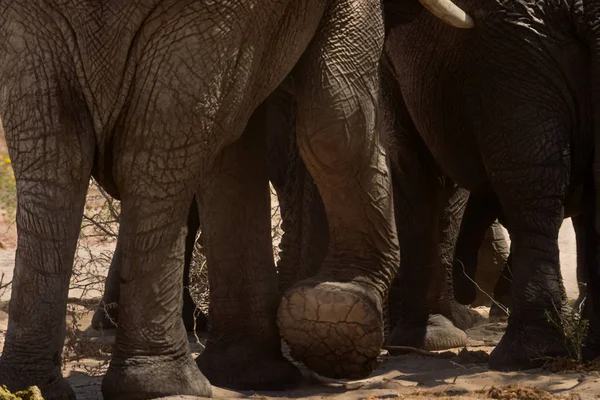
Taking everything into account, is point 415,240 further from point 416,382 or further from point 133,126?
point 133,126

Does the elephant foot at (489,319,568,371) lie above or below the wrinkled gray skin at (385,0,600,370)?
below

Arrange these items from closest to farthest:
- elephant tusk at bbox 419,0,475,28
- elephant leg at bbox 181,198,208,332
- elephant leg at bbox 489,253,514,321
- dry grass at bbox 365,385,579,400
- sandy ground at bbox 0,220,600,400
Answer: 1. dry grass at bbox 365,385,579,400
2. sandy ground at bbox 0,220,600,400
3. elephant tusk at bbox 419,0,475,28
4. elephant leg at bbox 181,198,208,332
5. elephant leg at bbox 489,253,514,321

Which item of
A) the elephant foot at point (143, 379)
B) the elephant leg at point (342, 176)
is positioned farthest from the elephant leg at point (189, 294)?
the elephant foot at point (143, 379)

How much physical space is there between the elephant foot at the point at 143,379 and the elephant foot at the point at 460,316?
245 centimetres

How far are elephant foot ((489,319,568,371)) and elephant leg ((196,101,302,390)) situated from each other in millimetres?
761

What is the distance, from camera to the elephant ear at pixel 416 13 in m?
4.72

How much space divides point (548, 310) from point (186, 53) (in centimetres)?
185

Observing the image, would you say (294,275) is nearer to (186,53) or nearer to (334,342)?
(334,342)

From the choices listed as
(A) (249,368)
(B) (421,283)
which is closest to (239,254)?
(A) (249,368)

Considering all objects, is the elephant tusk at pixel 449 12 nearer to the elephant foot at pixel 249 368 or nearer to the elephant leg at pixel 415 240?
the elephant leg at pixel 415 240

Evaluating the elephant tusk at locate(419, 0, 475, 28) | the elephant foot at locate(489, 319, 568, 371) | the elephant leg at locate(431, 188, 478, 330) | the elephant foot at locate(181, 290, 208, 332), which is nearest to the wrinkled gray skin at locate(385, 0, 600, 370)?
the elephant foot at locate(489, 319, 568, 371)

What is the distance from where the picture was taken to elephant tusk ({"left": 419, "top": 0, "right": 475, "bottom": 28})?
4.64 meters

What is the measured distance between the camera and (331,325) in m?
4.48

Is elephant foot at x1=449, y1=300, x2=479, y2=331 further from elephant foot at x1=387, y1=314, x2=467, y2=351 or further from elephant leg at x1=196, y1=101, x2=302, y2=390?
elephant leg at x1=196, y1=101, x2=302, y2=390
